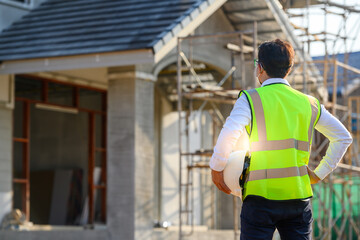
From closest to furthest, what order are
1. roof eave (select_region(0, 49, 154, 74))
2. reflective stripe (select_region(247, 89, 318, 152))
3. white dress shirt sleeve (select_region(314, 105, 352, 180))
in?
reflective stripe (select_region(247, 89, 318, 152))
white dress shirt sleeve (select_region(314, 105, 352, 180))
roof eave (select_region(0, 49, 154, 74))

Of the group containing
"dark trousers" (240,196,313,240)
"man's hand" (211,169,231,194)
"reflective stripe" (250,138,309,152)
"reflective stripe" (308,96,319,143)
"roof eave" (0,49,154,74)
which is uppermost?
"roof eave" (0,49,154,74)

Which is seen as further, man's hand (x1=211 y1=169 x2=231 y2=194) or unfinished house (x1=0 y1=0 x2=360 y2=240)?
unfinished house (x1=0 y1=0 x2=360 y2=240)

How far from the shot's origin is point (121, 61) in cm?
1377

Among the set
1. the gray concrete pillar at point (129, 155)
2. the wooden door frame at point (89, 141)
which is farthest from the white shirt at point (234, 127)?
the wooden door frame at point (89, 141)

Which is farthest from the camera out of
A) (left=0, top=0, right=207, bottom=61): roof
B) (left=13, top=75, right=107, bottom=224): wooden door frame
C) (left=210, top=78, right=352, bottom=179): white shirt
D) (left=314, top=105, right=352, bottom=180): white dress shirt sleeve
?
(left=13, top=75, right=107, bottom=224): wooden door frame

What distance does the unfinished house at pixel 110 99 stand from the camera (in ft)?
47.1

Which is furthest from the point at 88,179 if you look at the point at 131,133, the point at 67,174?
the point at 131,133

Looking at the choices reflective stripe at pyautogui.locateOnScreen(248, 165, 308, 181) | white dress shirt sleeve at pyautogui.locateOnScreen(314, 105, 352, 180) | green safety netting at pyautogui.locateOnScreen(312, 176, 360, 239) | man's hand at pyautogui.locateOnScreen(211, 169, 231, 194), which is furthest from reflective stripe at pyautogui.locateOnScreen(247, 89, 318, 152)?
green safety netting at pyautogui.locateOnScreen(312, 176, 360, 239)

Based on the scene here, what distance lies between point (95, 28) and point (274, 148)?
10160mm

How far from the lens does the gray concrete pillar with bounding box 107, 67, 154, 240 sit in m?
14.9

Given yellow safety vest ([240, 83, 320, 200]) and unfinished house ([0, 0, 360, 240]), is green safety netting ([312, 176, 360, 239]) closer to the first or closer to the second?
unfinished house ([0, 0, 360, 240])

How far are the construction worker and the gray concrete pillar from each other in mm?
10109

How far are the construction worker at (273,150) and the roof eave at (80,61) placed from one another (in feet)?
27.9

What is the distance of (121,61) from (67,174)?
6.44 meters
